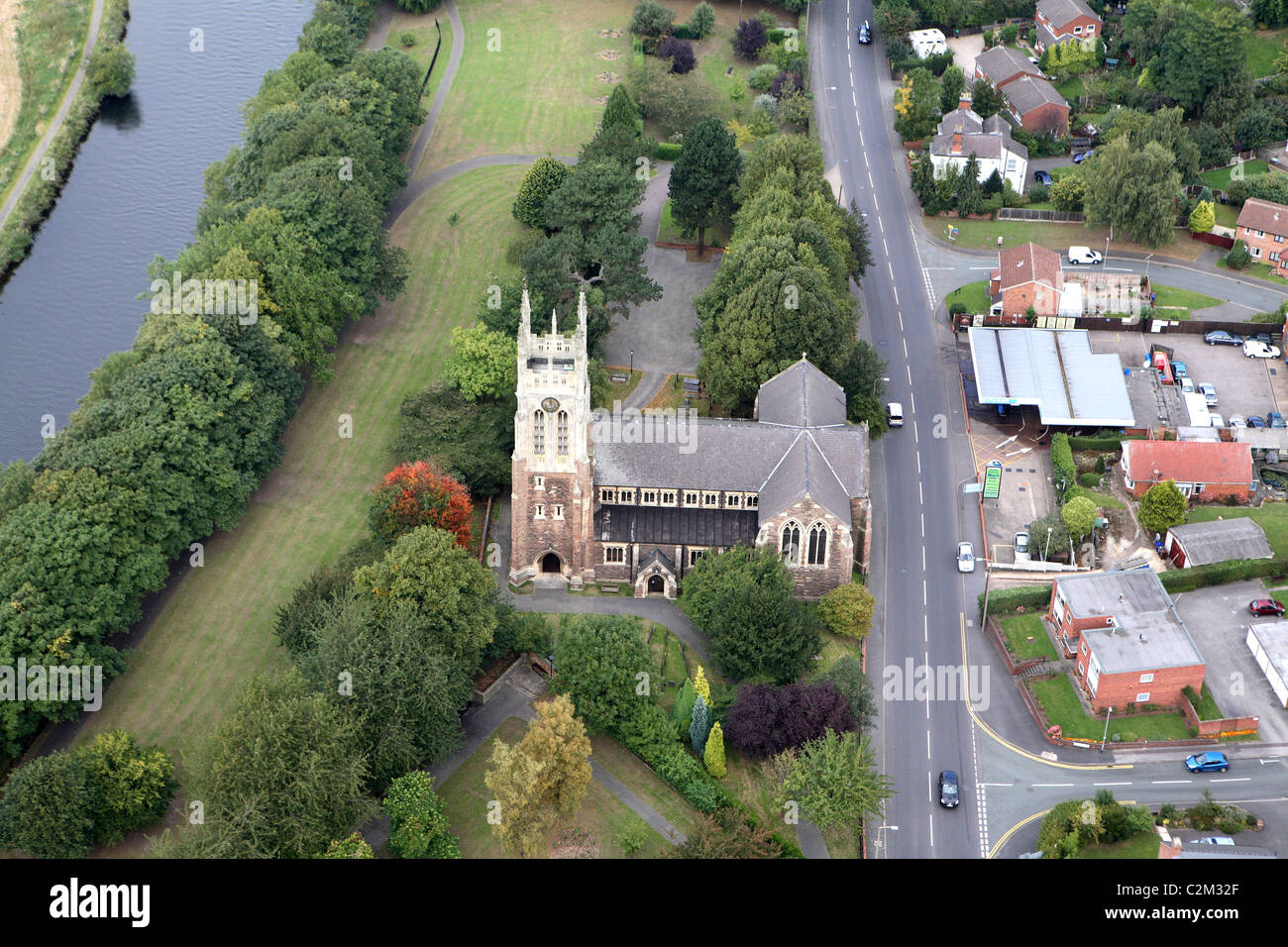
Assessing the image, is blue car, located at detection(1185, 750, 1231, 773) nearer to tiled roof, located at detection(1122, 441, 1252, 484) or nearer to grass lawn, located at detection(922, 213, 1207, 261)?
tiled roof, located at detection(1122, 441, 1252, 484)

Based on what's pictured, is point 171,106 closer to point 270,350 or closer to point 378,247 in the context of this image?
point 378,247

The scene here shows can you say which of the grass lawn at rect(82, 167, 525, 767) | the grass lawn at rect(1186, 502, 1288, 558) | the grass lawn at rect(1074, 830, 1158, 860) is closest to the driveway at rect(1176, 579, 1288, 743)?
the grass lawn at rect(1186, 502, 1288, 558)

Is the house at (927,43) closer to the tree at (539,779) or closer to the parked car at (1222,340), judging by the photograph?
the parked car at (1222,340)

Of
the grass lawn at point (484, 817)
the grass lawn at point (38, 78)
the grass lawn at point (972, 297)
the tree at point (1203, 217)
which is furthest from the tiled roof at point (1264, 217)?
the grass lawn at point (38, 78)

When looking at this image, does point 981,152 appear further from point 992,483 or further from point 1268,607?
point 1268,607

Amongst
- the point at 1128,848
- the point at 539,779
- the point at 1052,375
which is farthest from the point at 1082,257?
the point at 539,779

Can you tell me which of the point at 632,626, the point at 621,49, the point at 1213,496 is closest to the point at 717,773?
the point at 632,626
